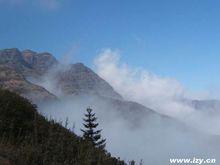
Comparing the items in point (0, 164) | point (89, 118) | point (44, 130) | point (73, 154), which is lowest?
point (0, 164)

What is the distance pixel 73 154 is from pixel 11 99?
397 cm

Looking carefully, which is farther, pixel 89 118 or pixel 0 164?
pixel 89 118

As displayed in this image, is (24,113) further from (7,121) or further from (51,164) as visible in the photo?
(51,164)

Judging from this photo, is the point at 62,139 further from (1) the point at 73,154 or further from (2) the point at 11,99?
(2) the point at 11,99

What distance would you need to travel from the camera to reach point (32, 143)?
40.6ft

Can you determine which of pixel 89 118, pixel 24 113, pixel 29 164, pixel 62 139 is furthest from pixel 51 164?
pixel 89 118

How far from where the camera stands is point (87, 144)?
14.6 metres

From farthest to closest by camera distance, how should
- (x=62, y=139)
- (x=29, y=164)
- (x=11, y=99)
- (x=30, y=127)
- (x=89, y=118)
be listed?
(x=89, y=118), (x=11, y=99), (x=30, y=127), (x=62, y=139), (x=29, y=164)

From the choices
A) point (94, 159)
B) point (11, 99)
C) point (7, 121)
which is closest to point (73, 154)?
point (94, 159)

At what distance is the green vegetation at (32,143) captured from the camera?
10.8 meters

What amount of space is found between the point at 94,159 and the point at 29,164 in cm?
217

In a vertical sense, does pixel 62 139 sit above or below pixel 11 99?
below

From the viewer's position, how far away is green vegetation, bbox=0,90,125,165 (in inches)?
423

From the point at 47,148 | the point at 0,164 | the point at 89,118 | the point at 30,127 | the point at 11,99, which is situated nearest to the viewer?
the point at 0,164
